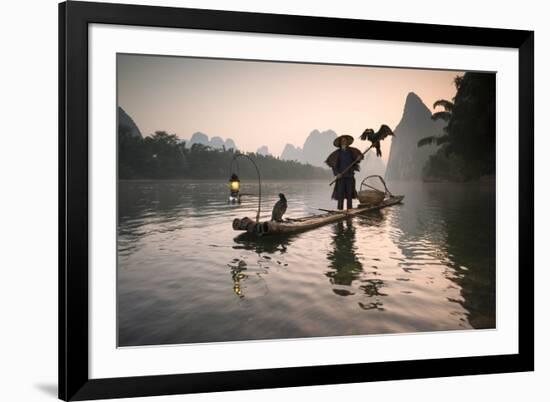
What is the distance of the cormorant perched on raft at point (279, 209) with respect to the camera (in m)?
3.30

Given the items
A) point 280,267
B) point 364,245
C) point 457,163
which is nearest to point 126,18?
point 280,267

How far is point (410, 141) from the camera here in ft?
11.4

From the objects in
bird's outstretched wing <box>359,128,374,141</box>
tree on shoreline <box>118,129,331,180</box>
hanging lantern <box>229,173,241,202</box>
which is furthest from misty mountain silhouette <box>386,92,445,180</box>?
hanging lantern <box>229,173,241,202</box>

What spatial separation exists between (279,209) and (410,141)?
0.87m

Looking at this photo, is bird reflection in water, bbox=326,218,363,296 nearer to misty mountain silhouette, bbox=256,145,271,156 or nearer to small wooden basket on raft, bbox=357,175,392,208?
small wooden basket on raft, bbox=357,175,392,208

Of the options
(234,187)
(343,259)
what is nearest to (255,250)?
(234,187)

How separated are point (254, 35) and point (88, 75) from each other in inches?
35.3

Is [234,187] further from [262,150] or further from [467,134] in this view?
[467,134]

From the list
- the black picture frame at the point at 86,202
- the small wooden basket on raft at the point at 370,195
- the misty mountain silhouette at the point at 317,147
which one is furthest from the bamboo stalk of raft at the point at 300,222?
the black picture frame at the point at 86,202

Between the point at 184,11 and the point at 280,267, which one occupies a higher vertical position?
the point at 184,11

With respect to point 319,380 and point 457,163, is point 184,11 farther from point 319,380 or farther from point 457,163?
point 319,380

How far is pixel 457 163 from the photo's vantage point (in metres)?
3.55

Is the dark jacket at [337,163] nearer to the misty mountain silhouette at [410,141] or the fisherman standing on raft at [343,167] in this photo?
the fisherman standing on raft at [343,167]

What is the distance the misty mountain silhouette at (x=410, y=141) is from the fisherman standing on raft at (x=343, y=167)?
0.22 meters
